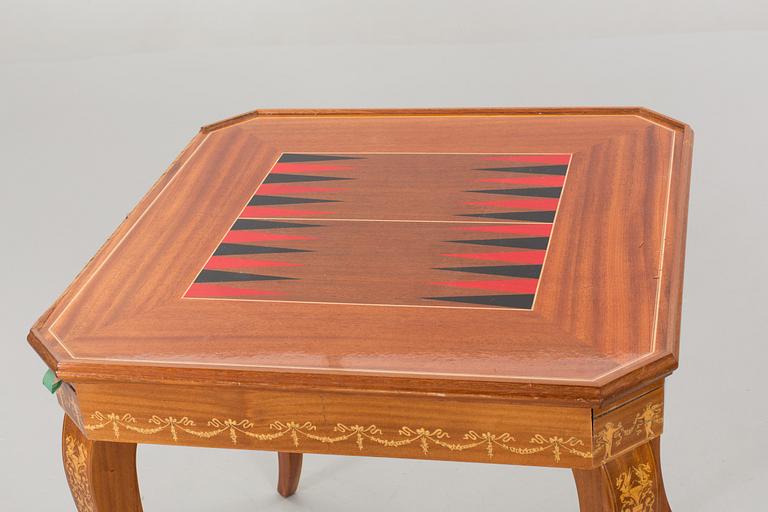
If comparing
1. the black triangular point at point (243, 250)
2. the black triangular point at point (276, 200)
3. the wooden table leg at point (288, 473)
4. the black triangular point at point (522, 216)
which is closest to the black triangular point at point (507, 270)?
the black triangular point at point (522, 216)

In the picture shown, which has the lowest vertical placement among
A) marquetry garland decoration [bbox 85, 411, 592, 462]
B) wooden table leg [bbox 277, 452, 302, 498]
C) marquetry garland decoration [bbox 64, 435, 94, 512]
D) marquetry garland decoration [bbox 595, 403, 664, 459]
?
wooden table leg [bbox 277, 452, 302, 498]

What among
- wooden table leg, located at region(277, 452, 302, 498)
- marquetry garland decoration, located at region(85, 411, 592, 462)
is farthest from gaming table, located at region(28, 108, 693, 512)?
wooden table leg, located at region(277, 452, 302, 498)

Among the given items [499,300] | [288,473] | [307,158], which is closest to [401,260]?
[499,300]

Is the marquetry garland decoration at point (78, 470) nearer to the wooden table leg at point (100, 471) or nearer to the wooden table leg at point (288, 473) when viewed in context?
the wooden table leg at point (100, 471)

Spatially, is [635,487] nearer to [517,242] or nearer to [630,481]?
[630,481]

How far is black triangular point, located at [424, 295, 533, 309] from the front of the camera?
→ 2.17 metres

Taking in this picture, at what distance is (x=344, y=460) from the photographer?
317cm

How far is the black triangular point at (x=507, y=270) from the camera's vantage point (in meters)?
2.26

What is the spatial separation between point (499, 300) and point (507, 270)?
10 centimetres

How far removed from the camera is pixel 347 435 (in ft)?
6.64

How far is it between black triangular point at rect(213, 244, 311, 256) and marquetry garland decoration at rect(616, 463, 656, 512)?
0.71m

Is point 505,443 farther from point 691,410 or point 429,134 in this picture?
point 691,410

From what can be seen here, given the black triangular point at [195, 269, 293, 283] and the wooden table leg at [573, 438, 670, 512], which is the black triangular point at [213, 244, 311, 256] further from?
the wooden table leg at [573, 438, 670, 512]

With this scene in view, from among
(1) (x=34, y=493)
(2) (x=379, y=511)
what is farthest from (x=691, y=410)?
(1) (x=34, y=493)
